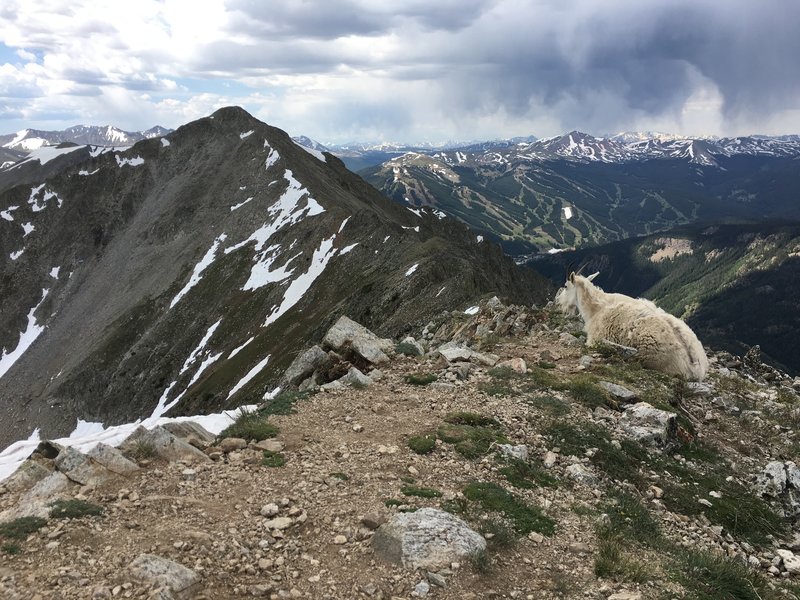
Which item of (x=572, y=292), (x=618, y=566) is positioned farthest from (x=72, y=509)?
(x=572, y=292)

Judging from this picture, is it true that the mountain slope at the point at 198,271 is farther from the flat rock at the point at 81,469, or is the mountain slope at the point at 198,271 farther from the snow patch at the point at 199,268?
the flat rock at the point at 81,469

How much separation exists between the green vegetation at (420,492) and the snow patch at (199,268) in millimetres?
88569

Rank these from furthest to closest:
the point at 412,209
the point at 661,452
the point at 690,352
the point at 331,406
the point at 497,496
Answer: the point at 412,209, the point at 690,352, the point at 331,406, the point at 661,452, the point at 497,496

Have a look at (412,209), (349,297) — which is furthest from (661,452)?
(412,209)

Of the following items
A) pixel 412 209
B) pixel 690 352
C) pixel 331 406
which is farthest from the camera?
pixel 412 209

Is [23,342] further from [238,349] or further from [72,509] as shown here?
[72,509]

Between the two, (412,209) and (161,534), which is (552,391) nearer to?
(161,534)

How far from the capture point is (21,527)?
7.25 meters

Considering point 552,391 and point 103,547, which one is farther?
point 552,391

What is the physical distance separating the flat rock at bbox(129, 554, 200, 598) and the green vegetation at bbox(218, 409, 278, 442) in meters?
4.25

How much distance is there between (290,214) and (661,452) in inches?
3410

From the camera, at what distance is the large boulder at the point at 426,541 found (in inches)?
282

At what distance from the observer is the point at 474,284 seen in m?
48.8

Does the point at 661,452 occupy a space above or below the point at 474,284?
above
